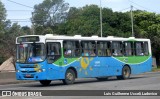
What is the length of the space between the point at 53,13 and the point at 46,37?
78683 mm

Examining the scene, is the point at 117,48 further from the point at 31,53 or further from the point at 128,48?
the point at 31,53

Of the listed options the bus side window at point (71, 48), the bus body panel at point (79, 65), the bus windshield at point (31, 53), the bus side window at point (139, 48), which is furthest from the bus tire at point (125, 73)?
the bus windshield at point (31, 53)

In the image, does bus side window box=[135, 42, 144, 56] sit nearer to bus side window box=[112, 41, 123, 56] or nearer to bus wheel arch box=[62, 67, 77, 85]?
bus side window box=[112, 41, 123, 56]

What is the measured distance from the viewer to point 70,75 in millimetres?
25047

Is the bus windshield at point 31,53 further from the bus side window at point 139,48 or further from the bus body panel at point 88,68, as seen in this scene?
the bus side window at point 139,48

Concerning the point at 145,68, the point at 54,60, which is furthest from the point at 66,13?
the point at 54,60

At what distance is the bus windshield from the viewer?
23.5m

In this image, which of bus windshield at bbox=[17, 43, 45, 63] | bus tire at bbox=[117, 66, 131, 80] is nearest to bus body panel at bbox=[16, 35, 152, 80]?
bus windshield at bbox=[17, 43, 45, 63]

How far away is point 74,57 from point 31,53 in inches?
117

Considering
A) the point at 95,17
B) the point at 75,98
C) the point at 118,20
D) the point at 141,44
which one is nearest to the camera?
the point at 75,98

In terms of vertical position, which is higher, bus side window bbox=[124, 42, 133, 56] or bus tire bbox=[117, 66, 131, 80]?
bus side window bbox=[124, 42, 133, 56]

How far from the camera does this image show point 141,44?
31234 mm

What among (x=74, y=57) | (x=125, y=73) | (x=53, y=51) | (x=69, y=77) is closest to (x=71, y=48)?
(x=74, y=57)

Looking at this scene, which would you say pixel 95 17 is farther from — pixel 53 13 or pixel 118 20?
pixel 53 13
